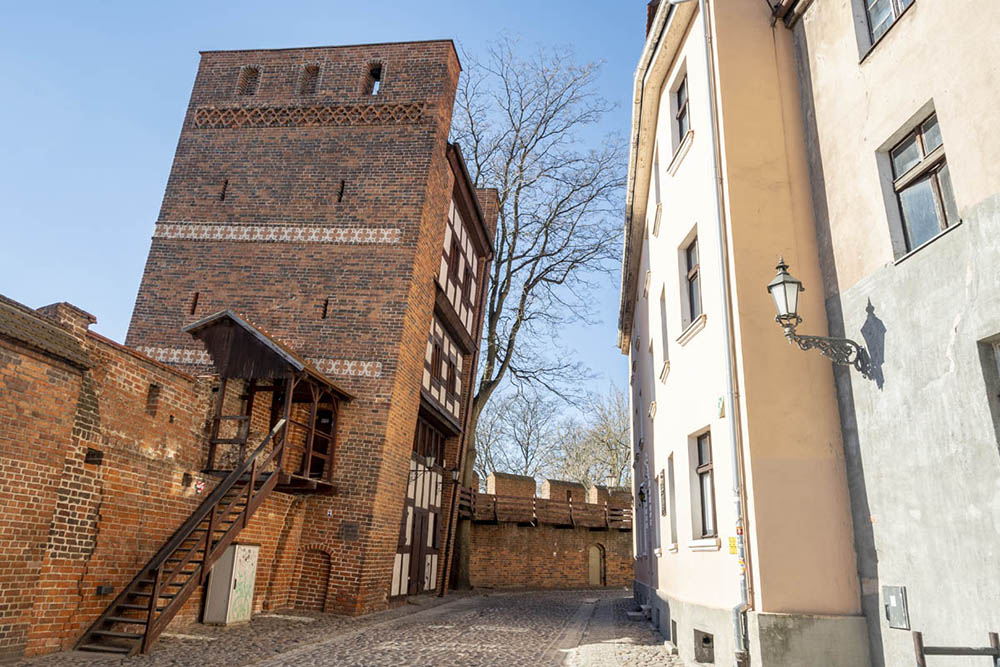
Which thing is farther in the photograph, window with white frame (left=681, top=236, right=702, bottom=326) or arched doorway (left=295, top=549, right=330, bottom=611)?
arched doorway (left=295, top=549, right=330, bottom=611)

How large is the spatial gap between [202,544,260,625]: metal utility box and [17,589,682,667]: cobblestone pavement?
31 centimetres

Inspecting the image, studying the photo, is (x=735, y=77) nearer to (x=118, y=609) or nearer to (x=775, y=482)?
(x=775, y=482)

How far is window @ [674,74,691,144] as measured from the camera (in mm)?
10227

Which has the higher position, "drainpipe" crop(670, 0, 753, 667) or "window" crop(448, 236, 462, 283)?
"window" crop(448, 236, 462, 283)

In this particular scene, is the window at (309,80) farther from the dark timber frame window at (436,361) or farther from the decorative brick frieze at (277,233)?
the dark timber frame window at (436,361)

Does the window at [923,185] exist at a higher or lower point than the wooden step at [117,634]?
higher

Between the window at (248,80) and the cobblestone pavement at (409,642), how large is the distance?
13.1 metres

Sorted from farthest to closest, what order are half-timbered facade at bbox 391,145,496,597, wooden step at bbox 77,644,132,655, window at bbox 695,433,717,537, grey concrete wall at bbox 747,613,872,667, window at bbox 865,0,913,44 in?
half-timbered facade at bbox 391,145,496,597
window at bbox 695,433,717,537
wooden step at bbox 77,644,132,655
window at bbox 865,0,913,44
grey concrete wall at bbox 747,613,872,667

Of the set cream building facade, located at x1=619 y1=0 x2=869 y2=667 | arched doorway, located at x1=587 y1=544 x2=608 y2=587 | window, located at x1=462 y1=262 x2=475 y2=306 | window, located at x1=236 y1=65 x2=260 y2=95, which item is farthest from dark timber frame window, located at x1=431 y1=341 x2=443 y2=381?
arched doorway, located at x1=587 y1=544 x2=608 y2=587

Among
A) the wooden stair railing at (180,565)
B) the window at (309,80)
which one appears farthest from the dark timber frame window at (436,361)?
the window at (309,80)

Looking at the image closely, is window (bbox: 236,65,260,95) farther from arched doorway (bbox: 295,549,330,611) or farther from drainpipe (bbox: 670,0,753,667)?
drainpipe (bbox: 670,0,753,667)

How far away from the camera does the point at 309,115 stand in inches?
675

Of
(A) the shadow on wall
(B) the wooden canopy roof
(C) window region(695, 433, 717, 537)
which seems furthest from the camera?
(B) the wooden canopy roof

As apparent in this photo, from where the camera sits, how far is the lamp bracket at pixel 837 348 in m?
6.59
